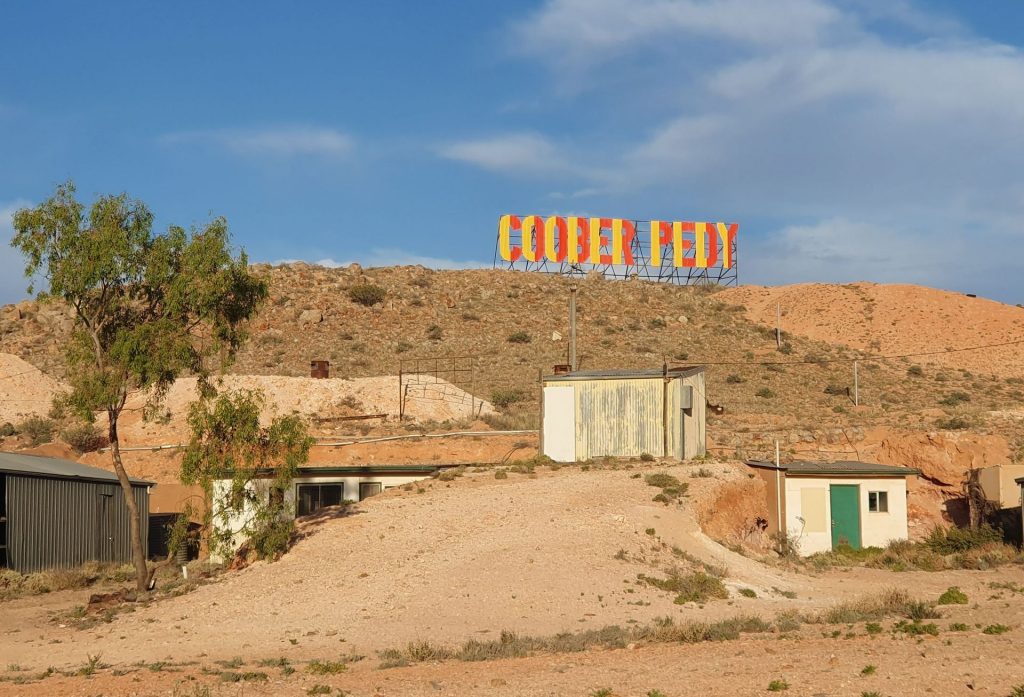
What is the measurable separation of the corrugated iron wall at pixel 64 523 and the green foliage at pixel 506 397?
2567 centimetres

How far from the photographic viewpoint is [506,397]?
61125 millimetres

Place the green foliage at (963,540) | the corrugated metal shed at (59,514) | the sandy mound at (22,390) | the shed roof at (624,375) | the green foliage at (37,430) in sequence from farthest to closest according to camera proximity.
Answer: the sandy mound at (22,390) → the green foliage at (37,430) → the shed roof at (624,375) → the green foliage at (963,540) → the corrugated metal shed at (59,514)

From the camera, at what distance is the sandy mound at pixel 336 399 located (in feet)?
181

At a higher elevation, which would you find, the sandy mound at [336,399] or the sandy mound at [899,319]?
the sandy mound at [899,319]

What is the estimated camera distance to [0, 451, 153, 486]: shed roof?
32.0 meters

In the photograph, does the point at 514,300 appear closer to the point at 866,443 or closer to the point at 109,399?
the point at 866,443

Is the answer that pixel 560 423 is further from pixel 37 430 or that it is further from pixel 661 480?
pixel 37 430

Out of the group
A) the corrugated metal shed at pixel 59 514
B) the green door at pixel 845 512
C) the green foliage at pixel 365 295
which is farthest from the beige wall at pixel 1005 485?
the green foliage at pixel 365 295

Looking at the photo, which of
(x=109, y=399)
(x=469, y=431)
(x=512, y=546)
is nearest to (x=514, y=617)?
(x=512, y=546)

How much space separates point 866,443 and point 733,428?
8653mm

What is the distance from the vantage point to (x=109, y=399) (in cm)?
2766

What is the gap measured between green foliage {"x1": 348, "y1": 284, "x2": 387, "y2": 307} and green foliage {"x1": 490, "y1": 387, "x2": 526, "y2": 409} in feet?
80.7

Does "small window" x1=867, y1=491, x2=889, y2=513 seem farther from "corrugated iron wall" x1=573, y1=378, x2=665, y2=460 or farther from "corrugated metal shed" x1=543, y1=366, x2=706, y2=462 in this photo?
"corrugated iron wall" x1=573, y1=378, x2=665, y2=460

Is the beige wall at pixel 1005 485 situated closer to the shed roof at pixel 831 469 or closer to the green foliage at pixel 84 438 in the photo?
the shed roof at pixel 831 469
